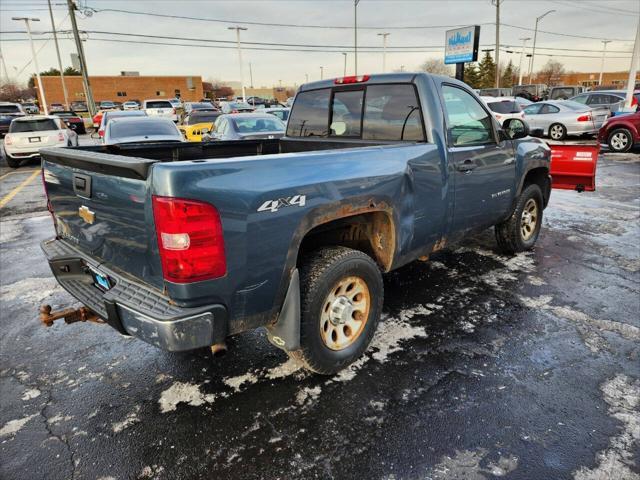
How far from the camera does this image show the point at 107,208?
2.49 metres

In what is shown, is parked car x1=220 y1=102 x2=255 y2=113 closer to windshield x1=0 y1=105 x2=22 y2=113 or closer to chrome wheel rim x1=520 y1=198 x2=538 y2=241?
windshield x1=0 y1=105 x2=22 y2=113

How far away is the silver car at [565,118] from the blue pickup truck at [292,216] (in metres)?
14.4

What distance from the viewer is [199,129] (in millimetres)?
15547

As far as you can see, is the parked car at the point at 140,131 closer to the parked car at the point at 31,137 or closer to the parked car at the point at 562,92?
the parked car at the point at 31,137

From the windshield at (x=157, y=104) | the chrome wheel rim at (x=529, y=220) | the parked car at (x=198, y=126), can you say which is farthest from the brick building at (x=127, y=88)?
the chrome wheel rim at (x=529, y=220)

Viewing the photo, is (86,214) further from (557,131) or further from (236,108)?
(236,108)

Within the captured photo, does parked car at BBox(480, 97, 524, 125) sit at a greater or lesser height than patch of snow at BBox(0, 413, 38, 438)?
greater

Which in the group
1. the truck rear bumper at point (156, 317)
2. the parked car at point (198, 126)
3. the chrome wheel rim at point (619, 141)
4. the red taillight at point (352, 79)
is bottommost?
the chrome wheel rim at point (619, 141)

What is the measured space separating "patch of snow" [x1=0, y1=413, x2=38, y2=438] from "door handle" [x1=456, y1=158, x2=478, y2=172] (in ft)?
11.6

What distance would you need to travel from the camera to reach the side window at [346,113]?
395 cm

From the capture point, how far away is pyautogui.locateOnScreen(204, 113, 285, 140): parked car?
432 inches

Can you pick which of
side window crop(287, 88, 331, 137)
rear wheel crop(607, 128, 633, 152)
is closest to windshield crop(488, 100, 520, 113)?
rear wheel crop(607, 128, 633, 152)

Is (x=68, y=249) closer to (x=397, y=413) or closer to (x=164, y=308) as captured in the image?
(x=164, y=308)

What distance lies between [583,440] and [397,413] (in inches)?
39.7
